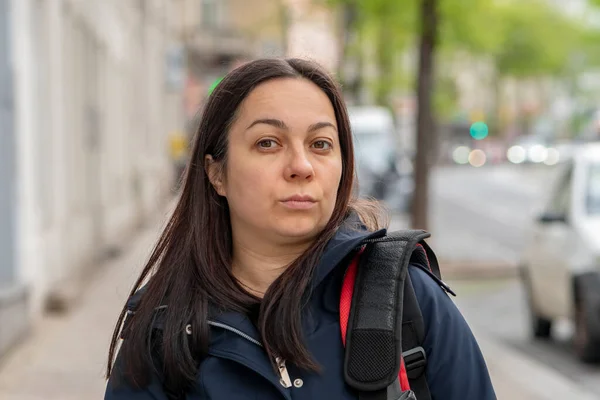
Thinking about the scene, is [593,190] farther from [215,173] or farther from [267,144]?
[267,144]

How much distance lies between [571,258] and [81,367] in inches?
155

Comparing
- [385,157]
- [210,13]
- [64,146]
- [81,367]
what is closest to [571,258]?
[81,367]

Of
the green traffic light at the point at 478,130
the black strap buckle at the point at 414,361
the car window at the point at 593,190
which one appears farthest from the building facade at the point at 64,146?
the green traffic light at the point at 478,130

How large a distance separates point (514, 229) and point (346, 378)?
25172 mm

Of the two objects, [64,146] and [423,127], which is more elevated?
[64,146]

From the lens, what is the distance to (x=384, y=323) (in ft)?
7.64

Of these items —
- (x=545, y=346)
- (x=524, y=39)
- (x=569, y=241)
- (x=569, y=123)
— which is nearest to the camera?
(x=569, y=241)

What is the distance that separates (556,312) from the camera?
422 inches

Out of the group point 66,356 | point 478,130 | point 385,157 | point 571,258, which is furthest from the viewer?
point 478,130

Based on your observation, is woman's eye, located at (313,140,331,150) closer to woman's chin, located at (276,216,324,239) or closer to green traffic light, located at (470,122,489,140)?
woman's chin, located at (276,216,324,239)

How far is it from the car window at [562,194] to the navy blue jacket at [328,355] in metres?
8.67

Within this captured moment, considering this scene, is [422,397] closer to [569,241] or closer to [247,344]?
[247,344]

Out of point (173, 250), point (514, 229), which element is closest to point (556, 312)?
point (173, 250)

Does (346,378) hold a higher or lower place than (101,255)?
higher
